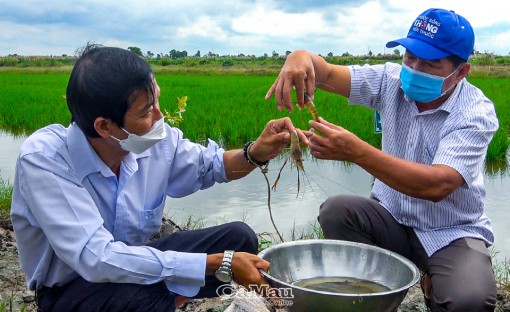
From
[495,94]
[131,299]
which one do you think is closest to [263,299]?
[131,299]

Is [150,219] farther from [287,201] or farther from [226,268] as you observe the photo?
[287,201]

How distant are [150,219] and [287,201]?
9.33 feet

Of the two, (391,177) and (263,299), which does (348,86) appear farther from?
(263,299)

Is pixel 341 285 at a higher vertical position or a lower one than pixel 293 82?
lower

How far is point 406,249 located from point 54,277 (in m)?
1.55

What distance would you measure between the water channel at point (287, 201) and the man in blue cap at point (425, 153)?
1312mm

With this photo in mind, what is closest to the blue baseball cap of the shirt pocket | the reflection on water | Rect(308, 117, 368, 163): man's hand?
Rect(308, 117, 368, 163): man's hand

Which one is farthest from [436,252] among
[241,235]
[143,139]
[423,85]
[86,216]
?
[86,216]

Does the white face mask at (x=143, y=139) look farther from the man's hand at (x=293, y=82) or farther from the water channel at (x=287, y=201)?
the water channel at (x=287, y=201)

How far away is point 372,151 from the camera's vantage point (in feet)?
7.27

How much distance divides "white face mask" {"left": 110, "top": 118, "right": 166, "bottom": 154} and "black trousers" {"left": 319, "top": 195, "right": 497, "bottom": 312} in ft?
3.42

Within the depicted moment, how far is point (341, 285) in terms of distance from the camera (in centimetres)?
230

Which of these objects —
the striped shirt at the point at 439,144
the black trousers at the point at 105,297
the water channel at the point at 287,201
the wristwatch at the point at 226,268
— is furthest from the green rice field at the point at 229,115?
the wristwatch at the point at 226,268

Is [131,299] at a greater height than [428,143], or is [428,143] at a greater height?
[428,143]
